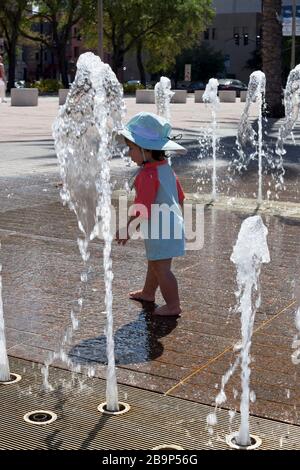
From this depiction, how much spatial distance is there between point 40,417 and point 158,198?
1.71 metres

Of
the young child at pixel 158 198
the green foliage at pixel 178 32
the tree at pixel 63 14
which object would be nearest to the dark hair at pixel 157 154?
the young child at pixel 158 198

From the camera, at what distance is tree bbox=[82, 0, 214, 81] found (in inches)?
2018

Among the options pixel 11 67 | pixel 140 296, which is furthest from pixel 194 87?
pixel 140 296

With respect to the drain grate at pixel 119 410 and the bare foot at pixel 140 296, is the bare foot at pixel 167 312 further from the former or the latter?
the drain grate at pixel 119 410

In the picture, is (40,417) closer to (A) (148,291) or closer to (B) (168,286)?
(B) (168,286)

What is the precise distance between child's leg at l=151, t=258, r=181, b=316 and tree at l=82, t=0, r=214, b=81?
4775 centimetres

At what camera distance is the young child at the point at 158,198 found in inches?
179

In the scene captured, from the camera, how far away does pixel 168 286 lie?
4.74 metres

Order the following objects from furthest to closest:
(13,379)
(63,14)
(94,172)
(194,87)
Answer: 1. (194,87)
2. (63,14)
3. (94,172)
4. (13,379)

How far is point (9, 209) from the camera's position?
836cm

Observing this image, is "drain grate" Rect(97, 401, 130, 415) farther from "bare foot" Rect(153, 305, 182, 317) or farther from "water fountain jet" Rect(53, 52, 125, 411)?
"bare foot" Rect(153, 305, 182, 317)

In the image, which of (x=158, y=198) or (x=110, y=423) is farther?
(x=158, y=198)

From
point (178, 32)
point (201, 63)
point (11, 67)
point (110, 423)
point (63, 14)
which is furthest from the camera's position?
point (201, 63)
